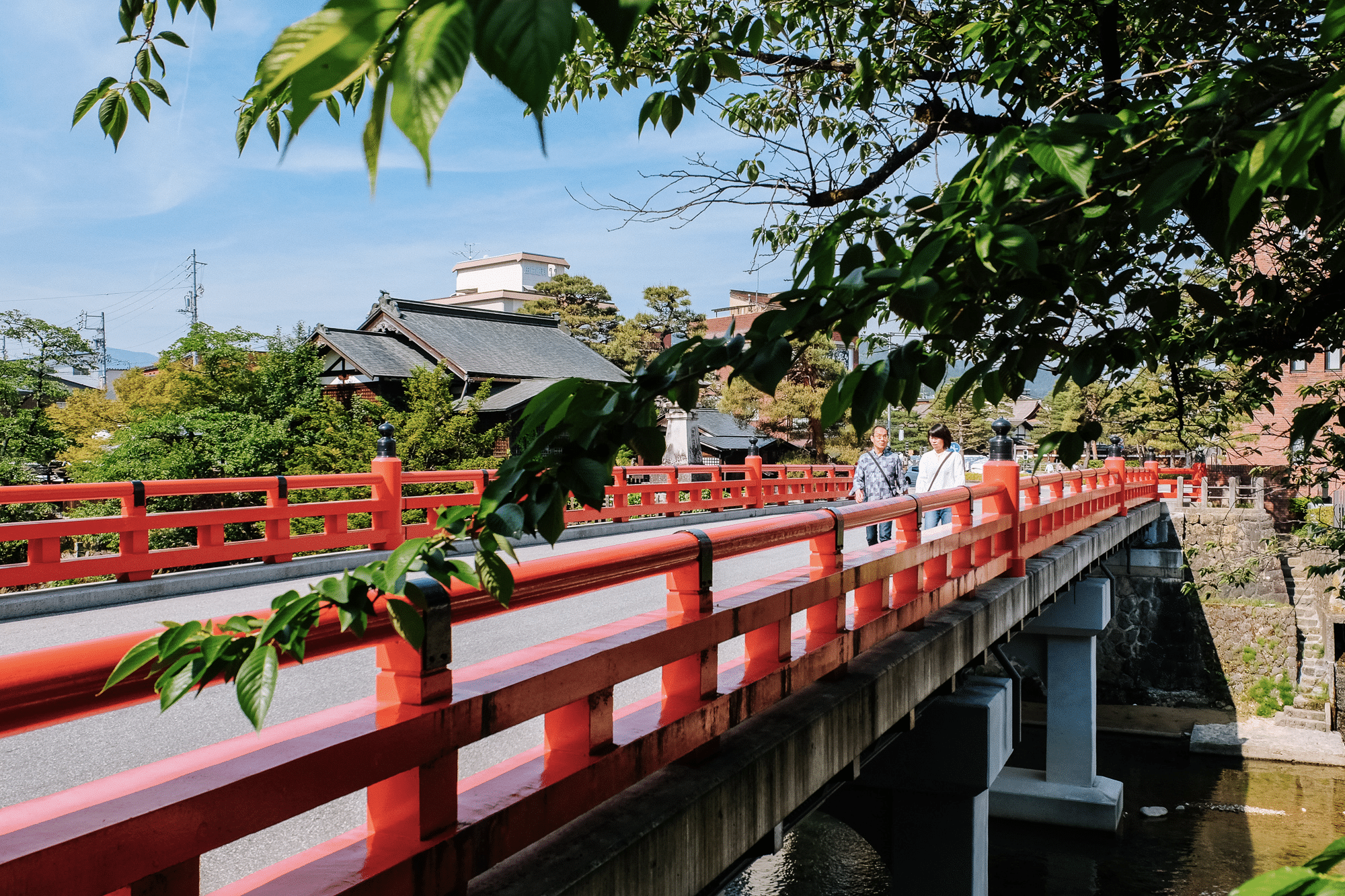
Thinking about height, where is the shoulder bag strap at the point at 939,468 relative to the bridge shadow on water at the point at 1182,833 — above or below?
above

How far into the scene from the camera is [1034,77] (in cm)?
436

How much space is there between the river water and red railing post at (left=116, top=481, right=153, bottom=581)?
30.1ft

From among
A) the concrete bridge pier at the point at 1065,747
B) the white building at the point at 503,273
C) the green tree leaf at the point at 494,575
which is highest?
the white building at the point at 503,273

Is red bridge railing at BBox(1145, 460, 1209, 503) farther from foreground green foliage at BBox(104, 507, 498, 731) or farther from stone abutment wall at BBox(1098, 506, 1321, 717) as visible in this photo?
foreground green foliage at BBox(104, 507, 498, 731)

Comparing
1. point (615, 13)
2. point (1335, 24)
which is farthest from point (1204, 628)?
point (615, 13)

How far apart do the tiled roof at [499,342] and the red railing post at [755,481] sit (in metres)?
12.2

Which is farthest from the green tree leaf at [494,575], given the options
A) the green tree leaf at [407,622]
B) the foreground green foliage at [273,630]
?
the green tree leaf at [407,622]

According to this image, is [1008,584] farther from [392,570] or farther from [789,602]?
[392,570]

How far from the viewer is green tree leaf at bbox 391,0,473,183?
2.09ft

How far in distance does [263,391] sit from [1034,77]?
66.1ft

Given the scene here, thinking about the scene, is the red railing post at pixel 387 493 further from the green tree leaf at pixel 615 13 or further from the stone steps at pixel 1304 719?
the stone steps at pixel 1304 719

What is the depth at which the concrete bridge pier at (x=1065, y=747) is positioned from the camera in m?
14.3

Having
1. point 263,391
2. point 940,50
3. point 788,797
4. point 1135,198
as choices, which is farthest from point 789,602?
point 263,391

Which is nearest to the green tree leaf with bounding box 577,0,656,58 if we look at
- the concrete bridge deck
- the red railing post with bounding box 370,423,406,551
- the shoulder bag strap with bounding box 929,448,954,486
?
the concrete bridge deck
